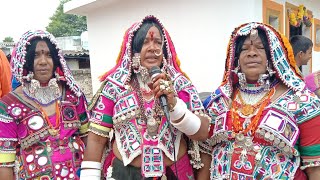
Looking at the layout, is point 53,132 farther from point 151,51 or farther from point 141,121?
point 151,51

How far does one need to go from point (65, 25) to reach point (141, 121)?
148 feet

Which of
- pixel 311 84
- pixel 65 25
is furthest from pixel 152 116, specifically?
pixel 65 25

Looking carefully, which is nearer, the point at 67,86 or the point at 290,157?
the point at 290,157

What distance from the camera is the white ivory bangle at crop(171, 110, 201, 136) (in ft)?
7.03

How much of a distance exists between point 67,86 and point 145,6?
572 cm

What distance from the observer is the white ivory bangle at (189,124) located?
7.03 feet

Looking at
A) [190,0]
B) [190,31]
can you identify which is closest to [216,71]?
[190,31]

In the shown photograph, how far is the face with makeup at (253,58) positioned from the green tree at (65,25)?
44722mm

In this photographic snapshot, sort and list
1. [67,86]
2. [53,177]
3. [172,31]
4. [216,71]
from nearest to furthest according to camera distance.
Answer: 1. [53,177]
2. [67,86]
3. [216,71]
4. [172,31]

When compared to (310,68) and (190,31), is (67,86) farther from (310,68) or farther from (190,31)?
(310,68)

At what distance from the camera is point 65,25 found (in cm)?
4503

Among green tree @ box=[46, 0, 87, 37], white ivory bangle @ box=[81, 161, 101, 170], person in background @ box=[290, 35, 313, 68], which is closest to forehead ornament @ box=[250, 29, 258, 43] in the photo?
white ivory bangle @ box=[81, 161, 101, 170]

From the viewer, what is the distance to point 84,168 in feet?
7.75

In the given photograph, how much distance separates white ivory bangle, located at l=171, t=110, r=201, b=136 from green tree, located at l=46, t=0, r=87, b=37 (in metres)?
44.8
